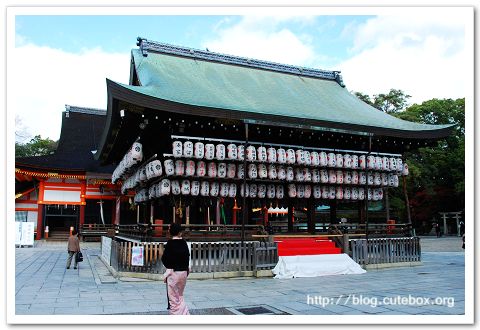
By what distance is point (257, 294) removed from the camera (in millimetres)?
9727

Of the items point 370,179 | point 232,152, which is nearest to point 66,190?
point 232,152

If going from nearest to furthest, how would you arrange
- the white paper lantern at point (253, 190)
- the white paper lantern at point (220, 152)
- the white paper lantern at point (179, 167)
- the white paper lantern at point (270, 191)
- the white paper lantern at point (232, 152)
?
the white paper lantern at point (179, 167) < the white paper lantern at point (220, 152) < the white paper lantern at point (232, 152) < the white paper lantern at point (253, 190) < the white paper lantern at point (270, 191)

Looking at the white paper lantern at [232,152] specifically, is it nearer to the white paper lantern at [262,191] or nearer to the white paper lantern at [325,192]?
the white paper lantern at [262,191]

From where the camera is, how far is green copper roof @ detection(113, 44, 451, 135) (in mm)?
14438

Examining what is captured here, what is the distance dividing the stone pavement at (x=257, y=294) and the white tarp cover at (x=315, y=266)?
442 millimetres

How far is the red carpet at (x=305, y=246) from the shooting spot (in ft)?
45.4

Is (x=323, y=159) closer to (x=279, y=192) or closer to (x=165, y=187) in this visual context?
(x=279, y=192)

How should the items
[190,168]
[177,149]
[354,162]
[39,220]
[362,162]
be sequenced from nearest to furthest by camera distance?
[177,149] < [190,168] < [354,162] < [362,162] < [39,220]

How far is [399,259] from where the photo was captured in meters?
15.8

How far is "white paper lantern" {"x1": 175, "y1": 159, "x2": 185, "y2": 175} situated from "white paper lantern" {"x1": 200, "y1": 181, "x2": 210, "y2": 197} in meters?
0.92

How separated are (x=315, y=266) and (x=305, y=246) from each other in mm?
1327

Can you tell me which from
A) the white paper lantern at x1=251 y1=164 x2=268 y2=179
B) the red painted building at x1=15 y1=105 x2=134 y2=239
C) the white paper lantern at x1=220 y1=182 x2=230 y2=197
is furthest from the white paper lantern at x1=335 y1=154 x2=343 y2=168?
the red painted building at x1=15 y1=105 x2=134 y2=239

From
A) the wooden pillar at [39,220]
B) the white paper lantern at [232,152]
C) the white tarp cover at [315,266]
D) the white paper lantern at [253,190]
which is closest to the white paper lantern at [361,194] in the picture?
the white tarp cover at [315,266]

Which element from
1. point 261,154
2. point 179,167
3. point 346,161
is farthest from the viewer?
point 346,161
